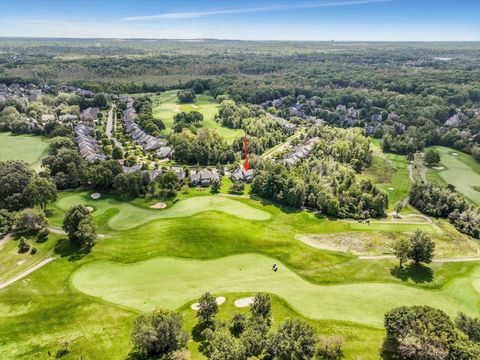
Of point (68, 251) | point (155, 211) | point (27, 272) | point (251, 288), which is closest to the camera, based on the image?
point (251, 288)

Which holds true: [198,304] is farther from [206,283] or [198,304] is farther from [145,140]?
[145,140]

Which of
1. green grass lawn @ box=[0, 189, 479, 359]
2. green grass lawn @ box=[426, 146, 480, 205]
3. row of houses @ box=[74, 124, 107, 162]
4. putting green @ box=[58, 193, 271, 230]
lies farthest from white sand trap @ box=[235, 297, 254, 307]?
green grass lawn @ box=[426, 146, 480, 205]

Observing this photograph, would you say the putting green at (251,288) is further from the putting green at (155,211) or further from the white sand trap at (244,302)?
the putting green at (155,211)

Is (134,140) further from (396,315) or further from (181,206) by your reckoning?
(396,315)

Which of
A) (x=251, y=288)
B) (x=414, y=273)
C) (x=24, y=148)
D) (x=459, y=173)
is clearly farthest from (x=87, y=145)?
(x=459, y=173)

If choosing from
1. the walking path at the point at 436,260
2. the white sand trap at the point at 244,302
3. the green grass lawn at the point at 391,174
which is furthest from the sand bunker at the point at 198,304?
the green grass lawn at the point at 391,174

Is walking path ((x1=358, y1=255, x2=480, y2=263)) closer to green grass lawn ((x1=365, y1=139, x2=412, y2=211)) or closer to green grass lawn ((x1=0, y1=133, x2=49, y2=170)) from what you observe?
green grass lawn ((x1=365, y1=139, x2=412, y2=211))
